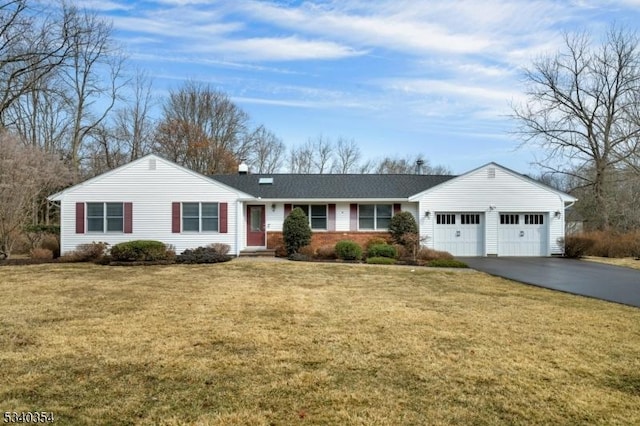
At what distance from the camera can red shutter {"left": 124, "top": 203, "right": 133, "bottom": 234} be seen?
18.0 meters

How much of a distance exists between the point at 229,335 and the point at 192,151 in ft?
103

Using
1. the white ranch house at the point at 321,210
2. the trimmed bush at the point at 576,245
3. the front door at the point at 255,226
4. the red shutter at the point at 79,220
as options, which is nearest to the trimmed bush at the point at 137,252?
the white ranch house at the point at 321,210

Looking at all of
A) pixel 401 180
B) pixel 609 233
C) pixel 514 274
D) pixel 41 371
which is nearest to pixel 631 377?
pixel 41 371

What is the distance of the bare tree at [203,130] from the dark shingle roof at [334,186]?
13775 mm

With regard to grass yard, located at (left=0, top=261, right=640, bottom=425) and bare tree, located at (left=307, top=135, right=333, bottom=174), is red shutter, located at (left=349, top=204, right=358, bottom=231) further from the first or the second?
bare tree, located at (left=307, top=135, right=333, bottom=174)

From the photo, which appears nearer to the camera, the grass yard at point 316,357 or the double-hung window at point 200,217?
the grass yard at point 316,357

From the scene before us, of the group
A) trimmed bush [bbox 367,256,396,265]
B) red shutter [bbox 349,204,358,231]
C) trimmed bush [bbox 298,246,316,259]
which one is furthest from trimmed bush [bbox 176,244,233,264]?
red shutter [bbox 349,204,358,231]

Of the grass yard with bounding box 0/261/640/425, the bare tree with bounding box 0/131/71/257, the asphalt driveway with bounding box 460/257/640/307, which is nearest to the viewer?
the grass yard with bounding box 0/261/640/425

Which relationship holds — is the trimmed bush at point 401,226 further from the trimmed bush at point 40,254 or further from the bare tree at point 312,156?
the bare tree at point 312,156

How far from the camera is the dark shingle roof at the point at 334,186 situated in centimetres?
1992

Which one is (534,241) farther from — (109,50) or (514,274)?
(109,50)

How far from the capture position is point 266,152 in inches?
1649

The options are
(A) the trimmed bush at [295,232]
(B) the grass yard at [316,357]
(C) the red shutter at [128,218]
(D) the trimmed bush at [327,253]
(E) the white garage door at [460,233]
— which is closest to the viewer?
(B) the grass yard at [316,357]

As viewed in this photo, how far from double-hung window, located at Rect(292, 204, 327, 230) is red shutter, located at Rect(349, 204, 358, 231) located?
4.11 feet
